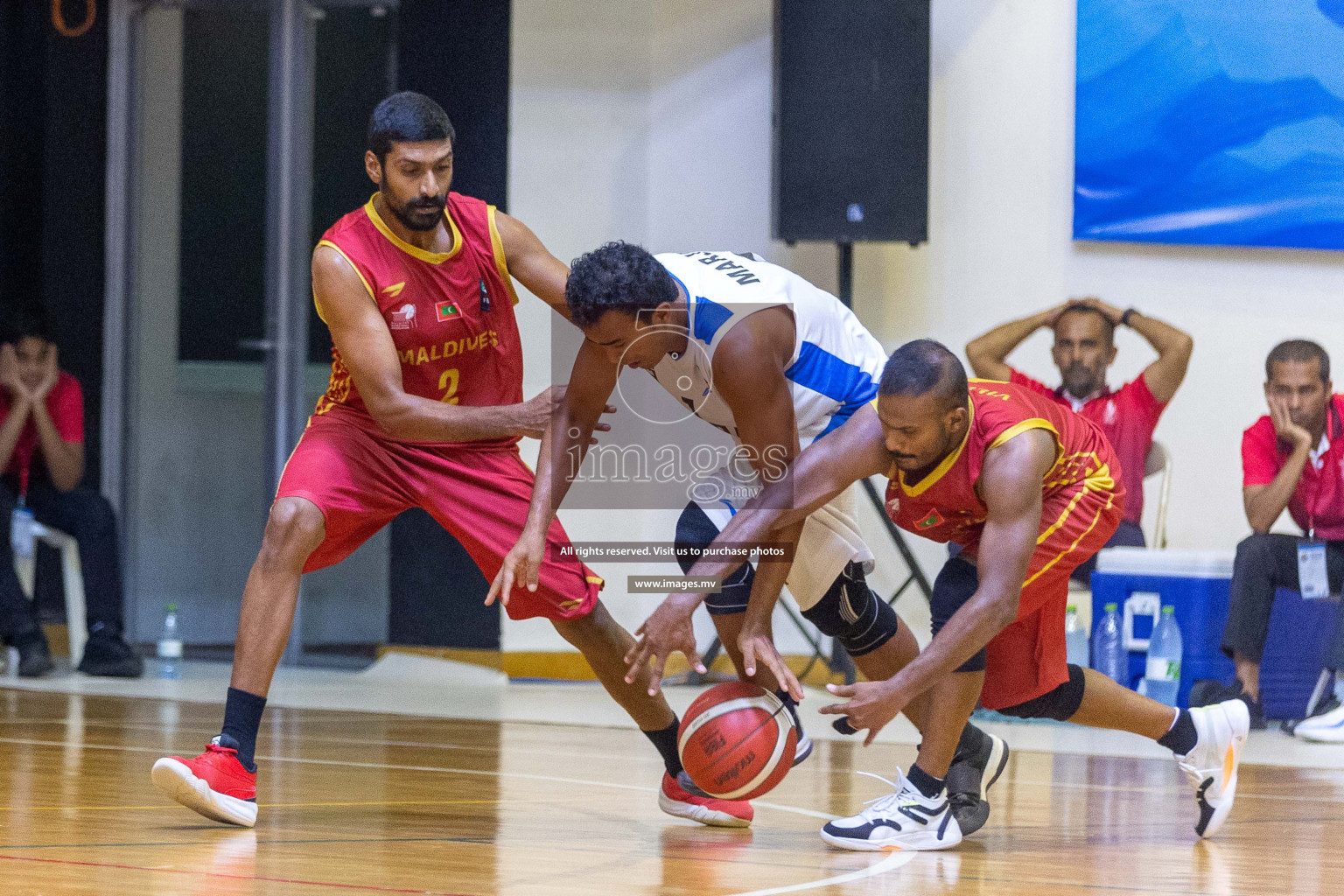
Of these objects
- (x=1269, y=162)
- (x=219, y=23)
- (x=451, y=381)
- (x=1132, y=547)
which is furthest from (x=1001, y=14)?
(x=451, y=381)

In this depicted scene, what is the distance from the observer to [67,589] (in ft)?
20.7

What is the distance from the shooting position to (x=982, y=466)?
2.76 meters

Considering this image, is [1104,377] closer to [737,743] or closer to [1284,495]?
[1284,495]

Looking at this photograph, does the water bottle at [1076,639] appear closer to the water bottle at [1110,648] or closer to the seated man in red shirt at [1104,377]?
the water bottle at [1110,648]

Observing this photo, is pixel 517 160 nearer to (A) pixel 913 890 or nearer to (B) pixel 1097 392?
(B) pixel 1097 392

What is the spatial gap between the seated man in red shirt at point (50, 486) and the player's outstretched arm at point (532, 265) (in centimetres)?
364

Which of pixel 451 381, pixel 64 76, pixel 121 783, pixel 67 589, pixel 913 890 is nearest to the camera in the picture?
pixel 913 890

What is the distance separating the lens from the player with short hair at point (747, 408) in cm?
271

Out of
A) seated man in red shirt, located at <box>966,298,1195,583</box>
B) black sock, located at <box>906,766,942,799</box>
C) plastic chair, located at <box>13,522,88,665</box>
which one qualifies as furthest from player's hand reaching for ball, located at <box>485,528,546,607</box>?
plastic chair, located at <box>13,522,88,665</box>

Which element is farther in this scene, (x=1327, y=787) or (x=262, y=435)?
(x=262, y=435)

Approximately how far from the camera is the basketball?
287cm

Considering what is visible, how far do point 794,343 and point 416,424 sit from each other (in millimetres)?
782

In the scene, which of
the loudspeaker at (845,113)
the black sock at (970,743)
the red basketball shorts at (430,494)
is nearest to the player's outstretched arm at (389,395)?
the red basketball shorts at (430,494)

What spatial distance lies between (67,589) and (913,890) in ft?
16.1
